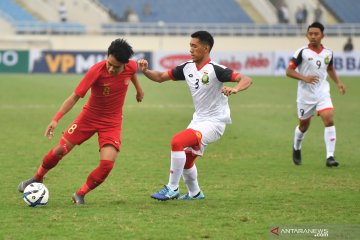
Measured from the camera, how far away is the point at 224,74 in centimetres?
1056

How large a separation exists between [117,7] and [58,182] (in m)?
47.5

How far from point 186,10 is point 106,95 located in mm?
49141

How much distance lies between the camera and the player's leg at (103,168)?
10.3 meters

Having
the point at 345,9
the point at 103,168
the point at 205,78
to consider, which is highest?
the point at 345,9

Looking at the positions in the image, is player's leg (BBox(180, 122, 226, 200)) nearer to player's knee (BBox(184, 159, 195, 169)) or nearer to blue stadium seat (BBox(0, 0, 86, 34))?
player's knee (BBox(184, 159, 195, 169))

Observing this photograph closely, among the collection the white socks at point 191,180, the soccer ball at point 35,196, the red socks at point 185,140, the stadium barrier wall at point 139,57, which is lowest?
the soccer ball at point 35,196

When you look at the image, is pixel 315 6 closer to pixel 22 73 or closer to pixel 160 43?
pixel 160 43

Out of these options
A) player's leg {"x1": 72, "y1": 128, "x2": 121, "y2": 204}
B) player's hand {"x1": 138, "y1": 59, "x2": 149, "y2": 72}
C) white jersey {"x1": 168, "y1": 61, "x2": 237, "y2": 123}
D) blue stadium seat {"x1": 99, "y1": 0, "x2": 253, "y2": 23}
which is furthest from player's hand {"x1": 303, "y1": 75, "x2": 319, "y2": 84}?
blue stadium seat {"x1": 99, "y1": 0, "x2": 253, "y2": 23}

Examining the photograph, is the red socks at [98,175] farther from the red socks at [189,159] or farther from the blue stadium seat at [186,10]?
the blue stadium seat at [186,10]

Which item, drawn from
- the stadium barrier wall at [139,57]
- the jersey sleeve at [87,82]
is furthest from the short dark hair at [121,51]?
the stadium barrier wall at [139,57]

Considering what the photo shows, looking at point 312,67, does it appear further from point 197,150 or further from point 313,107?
point 197,150

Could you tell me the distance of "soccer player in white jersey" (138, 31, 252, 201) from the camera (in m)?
10.6

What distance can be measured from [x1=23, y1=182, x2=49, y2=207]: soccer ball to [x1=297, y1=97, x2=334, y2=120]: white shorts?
6217mm

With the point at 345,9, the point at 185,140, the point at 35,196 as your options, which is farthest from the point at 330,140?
the point at 345,9
